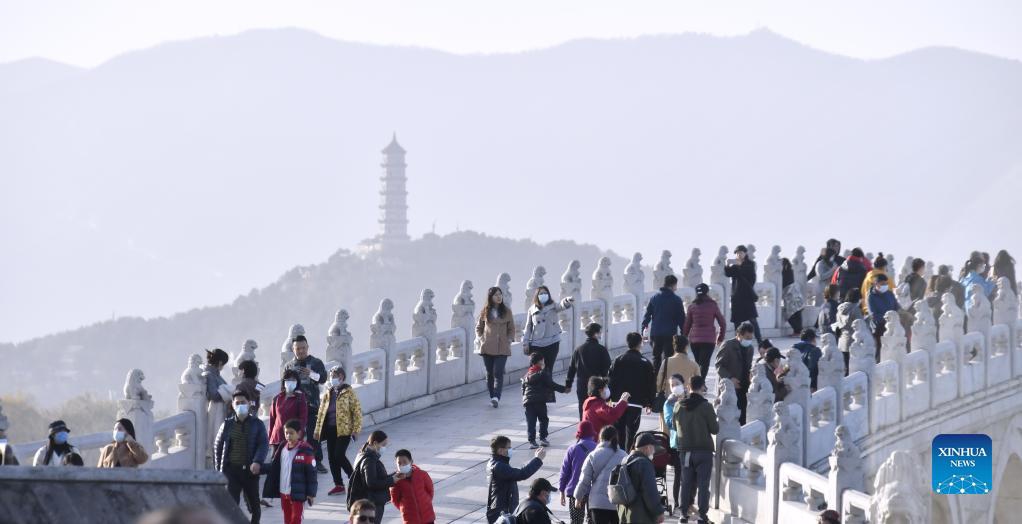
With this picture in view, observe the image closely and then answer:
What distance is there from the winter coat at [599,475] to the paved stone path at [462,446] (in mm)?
2385

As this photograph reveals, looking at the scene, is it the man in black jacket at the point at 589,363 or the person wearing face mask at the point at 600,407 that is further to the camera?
the man in black jacket at the point at 589,363

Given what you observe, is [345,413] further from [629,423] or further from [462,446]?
[462,446]

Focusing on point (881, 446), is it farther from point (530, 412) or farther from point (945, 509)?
point (530, 412)

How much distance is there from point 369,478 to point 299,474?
1.31 metres

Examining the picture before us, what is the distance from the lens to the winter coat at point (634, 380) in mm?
17344

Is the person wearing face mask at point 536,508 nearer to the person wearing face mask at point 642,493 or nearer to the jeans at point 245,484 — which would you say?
the person wearing face mask at point 642,493

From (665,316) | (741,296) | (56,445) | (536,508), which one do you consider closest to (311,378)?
(56,445)

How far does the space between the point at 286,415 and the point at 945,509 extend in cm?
1413

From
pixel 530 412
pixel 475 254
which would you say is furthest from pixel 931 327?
pixel 475 254

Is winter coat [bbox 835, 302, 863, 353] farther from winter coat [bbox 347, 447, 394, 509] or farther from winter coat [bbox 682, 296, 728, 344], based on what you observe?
winter coat [bbox 347, 447, 394, 509]

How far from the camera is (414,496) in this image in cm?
1388

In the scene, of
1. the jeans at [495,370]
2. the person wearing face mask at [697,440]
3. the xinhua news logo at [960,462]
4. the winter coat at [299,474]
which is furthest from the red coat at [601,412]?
the jeans at [495,370]

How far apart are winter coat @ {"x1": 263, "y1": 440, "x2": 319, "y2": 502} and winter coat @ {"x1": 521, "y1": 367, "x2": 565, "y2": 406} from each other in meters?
3.82

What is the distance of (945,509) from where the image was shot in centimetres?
2686
